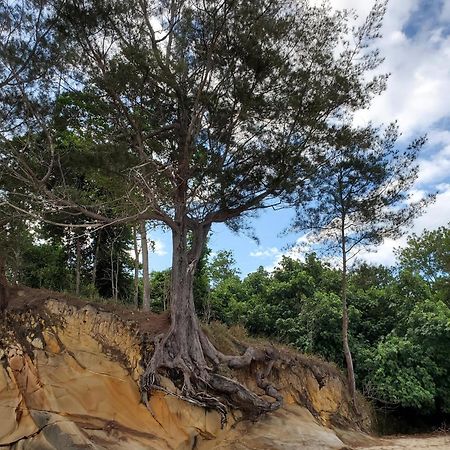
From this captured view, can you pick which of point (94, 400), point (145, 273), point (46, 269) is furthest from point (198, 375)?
point (46, 269)

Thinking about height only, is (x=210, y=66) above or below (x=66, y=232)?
above

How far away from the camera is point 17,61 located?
9305mm

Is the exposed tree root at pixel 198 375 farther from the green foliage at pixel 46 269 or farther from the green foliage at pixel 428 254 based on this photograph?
the green foliage at pixel 428 254

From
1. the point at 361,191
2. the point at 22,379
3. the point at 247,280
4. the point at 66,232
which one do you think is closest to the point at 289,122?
the point at 361,191

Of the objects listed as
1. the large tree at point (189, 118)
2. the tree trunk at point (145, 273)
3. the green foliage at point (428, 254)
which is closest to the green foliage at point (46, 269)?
the tree trunk at point (145, 273)

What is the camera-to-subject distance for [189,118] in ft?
37.0

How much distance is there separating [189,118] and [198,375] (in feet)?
19.2

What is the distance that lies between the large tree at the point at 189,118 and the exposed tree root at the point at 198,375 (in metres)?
0.03

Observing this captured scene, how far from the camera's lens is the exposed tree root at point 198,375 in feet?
32.6

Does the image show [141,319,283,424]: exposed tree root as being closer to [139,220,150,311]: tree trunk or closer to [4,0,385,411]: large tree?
[4,0,385,411]: large tree

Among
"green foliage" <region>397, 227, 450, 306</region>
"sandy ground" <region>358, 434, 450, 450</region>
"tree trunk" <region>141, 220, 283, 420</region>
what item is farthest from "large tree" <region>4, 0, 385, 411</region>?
"green foliage" <region>397, 227, 450, 306</region>

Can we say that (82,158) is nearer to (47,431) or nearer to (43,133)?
(43,133)

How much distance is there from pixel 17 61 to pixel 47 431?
6942 mm

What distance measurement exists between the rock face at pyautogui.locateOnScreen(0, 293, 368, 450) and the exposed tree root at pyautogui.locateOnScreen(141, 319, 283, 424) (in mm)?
239
